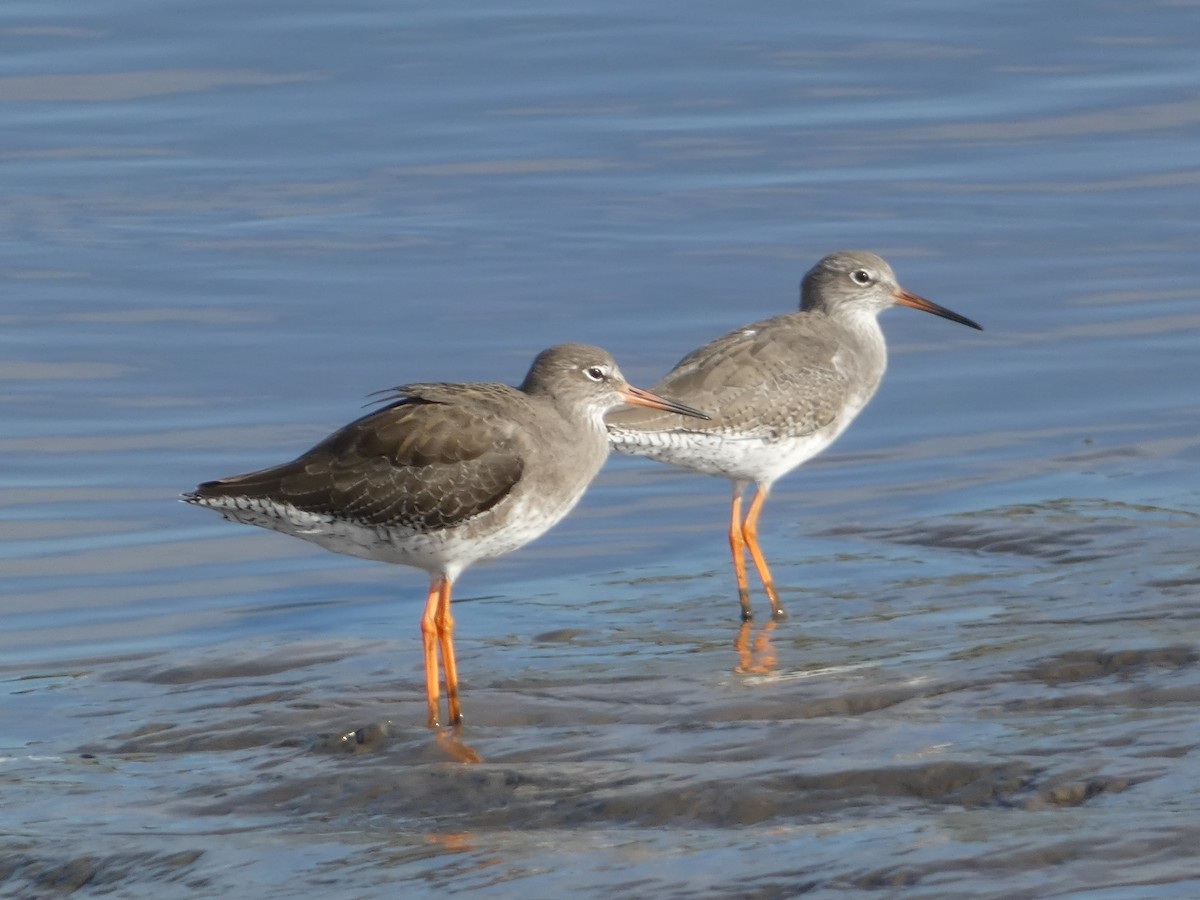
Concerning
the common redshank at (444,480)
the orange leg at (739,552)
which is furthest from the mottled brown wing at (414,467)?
the orange leg at (739,552)

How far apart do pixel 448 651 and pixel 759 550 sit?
8.40ft

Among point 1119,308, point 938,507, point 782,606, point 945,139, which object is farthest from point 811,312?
point 945,139

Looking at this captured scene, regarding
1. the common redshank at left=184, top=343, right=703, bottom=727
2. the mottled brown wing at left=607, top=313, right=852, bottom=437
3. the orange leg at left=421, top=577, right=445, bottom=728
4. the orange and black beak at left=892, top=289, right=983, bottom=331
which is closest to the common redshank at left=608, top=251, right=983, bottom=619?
the mottled brown wing at left=607, top=313, right=852, bottom=437

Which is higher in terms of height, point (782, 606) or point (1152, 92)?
point (1152, 92)

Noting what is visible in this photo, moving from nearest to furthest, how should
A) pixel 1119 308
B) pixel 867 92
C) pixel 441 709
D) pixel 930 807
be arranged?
pixel 930 807 < pixel 441 709 < pixel 1119 308 < pixel 867 92

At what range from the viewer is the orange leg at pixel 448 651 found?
347 inches

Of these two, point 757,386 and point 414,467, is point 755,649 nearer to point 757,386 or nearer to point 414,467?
point 414,467

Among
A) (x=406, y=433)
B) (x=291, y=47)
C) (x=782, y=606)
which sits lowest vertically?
(x=782, y=606)

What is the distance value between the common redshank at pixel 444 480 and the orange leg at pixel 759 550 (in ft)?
4.50

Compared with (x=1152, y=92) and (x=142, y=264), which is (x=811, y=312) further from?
(x=1152, y=92)

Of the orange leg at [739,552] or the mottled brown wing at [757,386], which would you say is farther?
the mottled brown wing at [757,386]

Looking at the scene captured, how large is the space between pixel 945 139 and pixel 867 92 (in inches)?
74.8

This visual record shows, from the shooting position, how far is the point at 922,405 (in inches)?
577

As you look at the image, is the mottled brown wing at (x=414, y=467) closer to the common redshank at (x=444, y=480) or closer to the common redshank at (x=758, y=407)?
the common redshank at (x=444, y=480)
